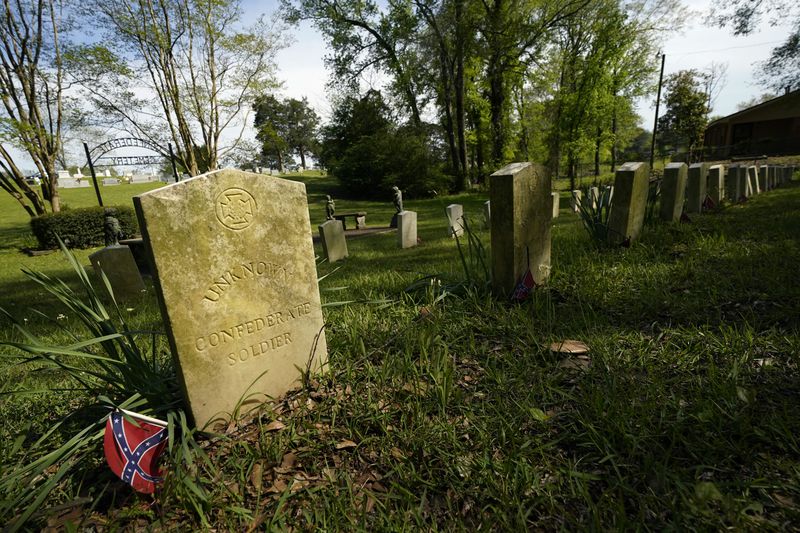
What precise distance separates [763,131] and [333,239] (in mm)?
40597

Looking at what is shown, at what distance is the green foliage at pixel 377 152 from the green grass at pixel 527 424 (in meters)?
19.2

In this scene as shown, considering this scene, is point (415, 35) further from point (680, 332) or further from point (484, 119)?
point (680, 332)

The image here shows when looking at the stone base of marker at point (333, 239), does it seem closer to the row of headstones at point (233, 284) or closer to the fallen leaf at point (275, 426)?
the row of headstones at point (233, 284)

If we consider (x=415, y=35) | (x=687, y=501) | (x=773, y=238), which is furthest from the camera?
(x=415, y=35)

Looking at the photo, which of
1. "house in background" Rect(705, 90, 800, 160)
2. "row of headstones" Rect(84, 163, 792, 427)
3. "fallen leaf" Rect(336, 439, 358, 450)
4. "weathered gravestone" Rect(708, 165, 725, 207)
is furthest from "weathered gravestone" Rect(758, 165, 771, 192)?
"house in background" Rect(705, 90, 800, 160)

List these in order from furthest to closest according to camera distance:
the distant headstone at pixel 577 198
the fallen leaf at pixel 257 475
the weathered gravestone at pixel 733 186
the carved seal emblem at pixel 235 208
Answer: the weathered gravestone at pixel 733 186 → the distant headstone at pixel 577 198 → the carved seal emblem at pixel 235 208 → the fallen leaf at pixel 257 475

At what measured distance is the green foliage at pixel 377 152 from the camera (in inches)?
896

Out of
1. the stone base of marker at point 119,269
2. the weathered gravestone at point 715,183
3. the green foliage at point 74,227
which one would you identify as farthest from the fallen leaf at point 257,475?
the green foliage at point 74,227

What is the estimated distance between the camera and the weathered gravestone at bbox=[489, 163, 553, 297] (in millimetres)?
2990

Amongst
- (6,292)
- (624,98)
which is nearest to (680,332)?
(6,292)

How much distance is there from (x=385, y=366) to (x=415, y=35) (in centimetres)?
2389

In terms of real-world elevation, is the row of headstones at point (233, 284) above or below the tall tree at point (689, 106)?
below

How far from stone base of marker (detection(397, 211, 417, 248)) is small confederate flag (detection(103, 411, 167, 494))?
253 inches

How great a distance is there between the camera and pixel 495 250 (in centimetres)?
314
